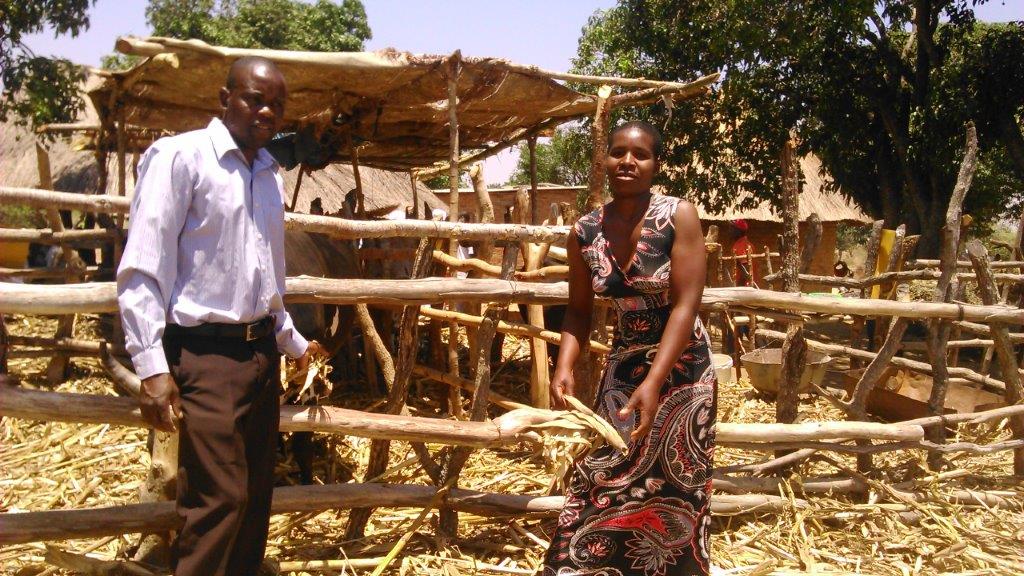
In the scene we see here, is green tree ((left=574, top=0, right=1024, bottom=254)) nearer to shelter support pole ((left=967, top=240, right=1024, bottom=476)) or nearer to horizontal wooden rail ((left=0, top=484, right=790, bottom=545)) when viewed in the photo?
shelter support pole ((left=967, top=240, right=1024, bottom=476))

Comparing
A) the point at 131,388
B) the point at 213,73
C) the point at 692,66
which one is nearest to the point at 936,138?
the point at 692,66

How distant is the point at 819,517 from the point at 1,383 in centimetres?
372

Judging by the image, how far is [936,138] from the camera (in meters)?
10.5

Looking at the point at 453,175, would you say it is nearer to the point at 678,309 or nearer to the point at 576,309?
the point at 576,309

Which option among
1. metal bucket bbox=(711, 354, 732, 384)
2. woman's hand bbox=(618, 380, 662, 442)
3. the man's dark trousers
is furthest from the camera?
metal bucket bbox=(711, 354, 732, 384)

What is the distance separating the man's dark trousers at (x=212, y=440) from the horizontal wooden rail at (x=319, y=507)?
729 mm

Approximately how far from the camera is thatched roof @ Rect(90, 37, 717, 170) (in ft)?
15.2

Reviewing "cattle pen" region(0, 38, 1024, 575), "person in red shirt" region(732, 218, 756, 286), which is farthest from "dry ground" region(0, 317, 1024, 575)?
"person in red shirt" region(732, 218, 756, 286)

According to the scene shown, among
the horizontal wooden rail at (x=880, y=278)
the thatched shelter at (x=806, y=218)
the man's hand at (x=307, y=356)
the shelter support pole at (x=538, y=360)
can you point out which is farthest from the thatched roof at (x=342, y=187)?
the man's hand at (x=307, y=356)

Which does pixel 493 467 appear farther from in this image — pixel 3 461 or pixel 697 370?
pixel 3 461

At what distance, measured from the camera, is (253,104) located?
2186 millimetres

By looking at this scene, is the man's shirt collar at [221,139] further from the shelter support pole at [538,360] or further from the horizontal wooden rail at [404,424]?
the shelter support pole at [538,360]

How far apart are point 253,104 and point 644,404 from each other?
148 cm

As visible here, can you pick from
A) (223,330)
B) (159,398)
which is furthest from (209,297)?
(159,398)
